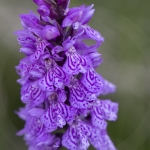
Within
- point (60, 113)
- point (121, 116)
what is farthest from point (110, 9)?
point (60, 113)

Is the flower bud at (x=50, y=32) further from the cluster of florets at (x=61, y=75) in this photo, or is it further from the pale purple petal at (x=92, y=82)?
the pale purple petal at (x=92, y=82)

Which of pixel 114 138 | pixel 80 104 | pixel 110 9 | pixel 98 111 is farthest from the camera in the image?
pixel 110 9

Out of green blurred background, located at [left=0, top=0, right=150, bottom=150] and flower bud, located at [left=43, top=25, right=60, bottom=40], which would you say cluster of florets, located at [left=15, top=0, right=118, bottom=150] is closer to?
flower bud, located at [left=43, top=25, right=60, bottom=40]

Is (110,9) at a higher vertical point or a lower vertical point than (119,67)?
higher

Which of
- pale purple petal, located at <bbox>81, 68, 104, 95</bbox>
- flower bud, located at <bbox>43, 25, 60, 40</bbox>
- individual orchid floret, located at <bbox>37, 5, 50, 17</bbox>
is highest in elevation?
individual orchid floret, located at <bbox>37, 5, 50, 17</bbox>

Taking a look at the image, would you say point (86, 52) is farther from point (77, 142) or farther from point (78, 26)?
point (77, 142)

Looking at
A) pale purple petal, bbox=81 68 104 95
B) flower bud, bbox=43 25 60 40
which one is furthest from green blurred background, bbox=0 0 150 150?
flower bud, bbox=43 25 60 40

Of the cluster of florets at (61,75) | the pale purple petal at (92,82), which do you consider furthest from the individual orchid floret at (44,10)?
the pale purple petal at (92,82)
